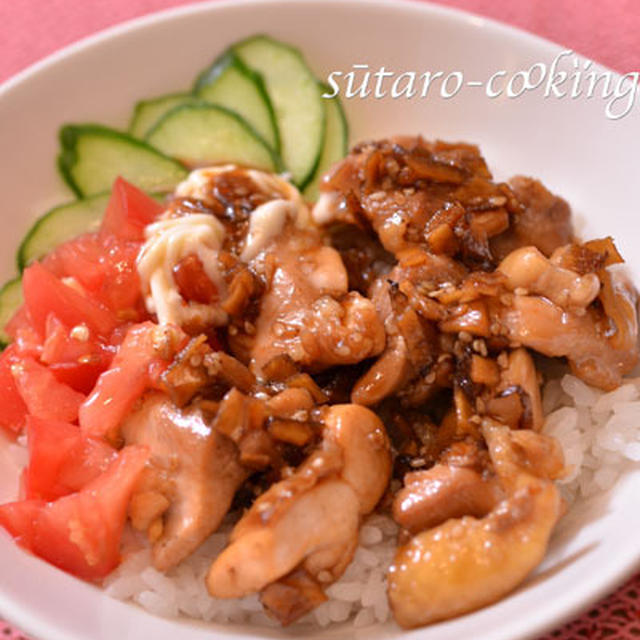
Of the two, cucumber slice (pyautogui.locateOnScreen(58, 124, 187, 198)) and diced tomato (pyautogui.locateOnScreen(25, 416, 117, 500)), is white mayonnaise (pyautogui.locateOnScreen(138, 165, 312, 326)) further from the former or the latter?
cucumber slice (pyautogui.locateOnScreen(58, 124, 187, 198))

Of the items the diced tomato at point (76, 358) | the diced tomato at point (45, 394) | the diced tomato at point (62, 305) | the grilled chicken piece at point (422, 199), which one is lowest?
the diced tomato at point (45, 394)

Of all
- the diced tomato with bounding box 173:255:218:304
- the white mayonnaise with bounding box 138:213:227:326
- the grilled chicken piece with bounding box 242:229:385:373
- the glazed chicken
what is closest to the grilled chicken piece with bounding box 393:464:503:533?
the glazed chicken

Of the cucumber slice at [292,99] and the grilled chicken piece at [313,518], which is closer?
the grilled chicken piece at [313,518]

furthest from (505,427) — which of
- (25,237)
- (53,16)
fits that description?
(53,16)

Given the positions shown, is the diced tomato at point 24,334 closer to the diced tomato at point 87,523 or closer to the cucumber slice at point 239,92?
the diced tomato at point 87,523

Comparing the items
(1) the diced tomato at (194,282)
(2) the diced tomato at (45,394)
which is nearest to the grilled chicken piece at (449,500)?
(1) the diced tomato at (194,282)

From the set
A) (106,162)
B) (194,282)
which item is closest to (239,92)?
(106,162)

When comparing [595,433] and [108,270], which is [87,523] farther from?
[595,433]

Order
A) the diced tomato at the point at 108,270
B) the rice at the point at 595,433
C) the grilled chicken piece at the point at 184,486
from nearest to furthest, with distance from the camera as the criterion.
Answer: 1. the grilled chicken piece at the point at 184,486
2. the rice at the point at 595,433
3. the diced tomato at the point at 108,270

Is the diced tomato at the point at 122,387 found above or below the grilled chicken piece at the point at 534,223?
below
